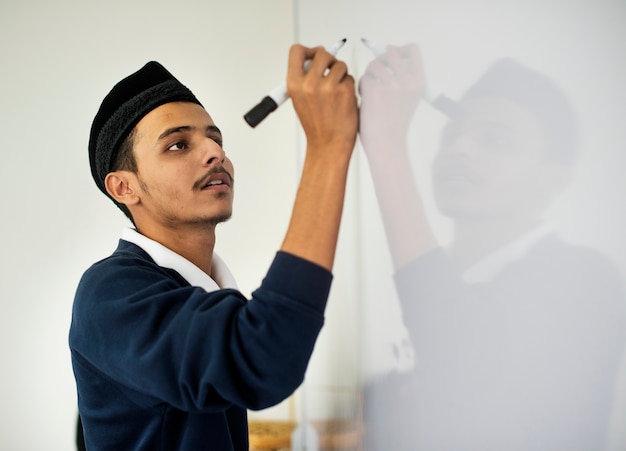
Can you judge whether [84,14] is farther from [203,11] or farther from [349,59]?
[349,59]

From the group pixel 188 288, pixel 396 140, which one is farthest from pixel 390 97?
pixel 188 288

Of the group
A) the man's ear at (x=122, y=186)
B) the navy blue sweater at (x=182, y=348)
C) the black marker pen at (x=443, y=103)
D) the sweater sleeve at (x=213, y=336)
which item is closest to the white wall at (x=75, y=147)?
the man's ear at (x=122, y=186)

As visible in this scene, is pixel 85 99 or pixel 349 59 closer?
pixel 349 59

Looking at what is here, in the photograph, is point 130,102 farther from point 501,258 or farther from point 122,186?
point 501,258

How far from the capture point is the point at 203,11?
8.50ft

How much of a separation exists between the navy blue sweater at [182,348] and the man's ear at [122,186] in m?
0.20

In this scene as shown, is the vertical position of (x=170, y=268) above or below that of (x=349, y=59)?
below

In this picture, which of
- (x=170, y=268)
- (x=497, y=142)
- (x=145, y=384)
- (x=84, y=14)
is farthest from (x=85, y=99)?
(x=497, y=142)

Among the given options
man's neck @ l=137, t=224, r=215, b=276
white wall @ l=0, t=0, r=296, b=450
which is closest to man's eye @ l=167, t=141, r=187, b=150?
man's neck @ l=137, t=224, r=215, b=276

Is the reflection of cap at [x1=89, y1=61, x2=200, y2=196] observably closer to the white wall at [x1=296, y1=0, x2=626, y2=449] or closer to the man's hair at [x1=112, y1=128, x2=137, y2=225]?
the man's hair at [x1=112, y1=128, x2=137, y2=225]

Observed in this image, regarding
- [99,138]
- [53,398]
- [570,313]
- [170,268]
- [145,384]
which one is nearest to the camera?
[570,313]

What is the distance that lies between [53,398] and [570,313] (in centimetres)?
246

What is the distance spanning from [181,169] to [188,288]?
0.86ft

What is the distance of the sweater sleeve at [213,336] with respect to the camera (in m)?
0.55
